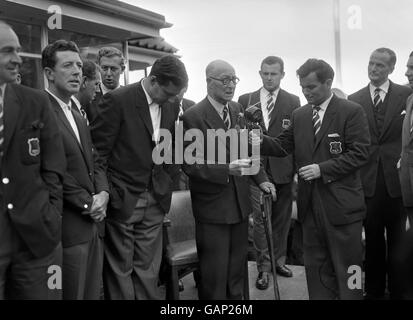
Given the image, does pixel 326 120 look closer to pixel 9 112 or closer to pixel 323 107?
pixel 323 107

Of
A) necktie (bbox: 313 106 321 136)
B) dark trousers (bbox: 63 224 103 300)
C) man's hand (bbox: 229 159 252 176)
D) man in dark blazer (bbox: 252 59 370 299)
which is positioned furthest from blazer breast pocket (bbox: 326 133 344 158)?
dark trousers (bbox: 63 224 103 300)

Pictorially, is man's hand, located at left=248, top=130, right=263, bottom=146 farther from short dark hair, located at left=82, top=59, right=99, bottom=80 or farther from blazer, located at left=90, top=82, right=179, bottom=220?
short dark hair, located at left=82, top=59, right=99, bottom=80

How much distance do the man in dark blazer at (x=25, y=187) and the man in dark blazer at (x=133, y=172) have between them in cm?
61

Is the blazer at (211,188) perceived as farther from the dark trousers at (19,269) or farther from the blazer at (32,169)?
the dark trousers at (19,269)

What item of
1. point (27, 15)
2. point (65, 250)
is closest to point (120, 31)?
point (27, 15)

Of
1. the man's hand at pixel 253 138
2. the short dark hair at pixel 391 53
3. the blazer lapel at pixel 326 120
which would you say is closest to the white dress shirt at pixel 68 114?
the man's hand at pixel 253 138

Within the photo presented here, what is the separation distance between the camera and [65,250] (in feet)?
8.18

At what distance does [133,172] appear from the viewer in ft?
9.51

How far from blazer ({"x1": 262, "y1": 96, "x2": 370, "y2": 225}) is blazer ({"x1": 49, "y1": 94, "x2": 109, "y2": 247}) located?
62.4 inches

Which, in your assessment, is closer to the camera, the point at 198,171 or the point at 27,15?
the point at 198,171

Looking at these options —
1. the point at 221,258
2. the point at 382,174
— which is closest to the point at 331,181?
the point at 382,174

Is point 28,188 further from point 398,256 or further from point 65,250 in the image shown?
point 398,256

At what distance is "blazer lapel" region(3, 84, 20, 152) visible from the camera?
2099 millimetres
